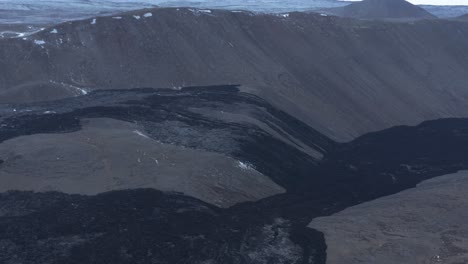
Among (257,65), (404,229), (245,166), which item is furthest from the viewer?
(257,65)

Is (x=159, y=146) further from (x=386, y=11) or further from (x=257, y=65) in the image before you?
(x=386, y=11)

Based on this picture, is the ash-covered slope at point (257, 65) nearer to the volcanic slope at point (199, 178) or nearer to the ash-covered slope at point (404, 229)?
the volcanic slope at point (199, 178)

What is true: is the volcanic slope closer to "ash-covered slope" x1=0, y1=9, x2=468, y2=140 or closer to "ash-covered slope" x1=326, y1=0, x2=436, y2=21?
"ash-covered slope" x1=0, y1=9, x2=468, y2=140

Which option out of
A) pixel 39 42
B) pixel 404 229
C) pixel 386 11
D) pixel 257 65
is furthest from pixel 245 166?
pixel 386 11

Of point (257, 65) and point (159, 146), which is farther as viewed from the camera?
point (257, 65)

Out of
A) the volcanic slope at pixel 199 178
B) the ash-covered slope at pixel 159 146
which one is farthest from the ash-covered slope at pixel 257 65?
the ash-covered slope at pixel 159 146

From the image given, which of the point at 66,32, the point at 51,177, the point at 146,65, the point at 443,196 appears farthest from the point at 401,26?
the point at 51,177

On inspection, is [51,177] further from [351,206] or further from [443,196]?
[443,196]

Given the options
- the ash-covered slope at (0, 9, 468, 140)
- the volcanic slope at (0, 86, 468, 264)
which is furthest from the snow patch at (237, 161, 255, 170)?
the ash-covered slope at (0, 9, 468, 140)
